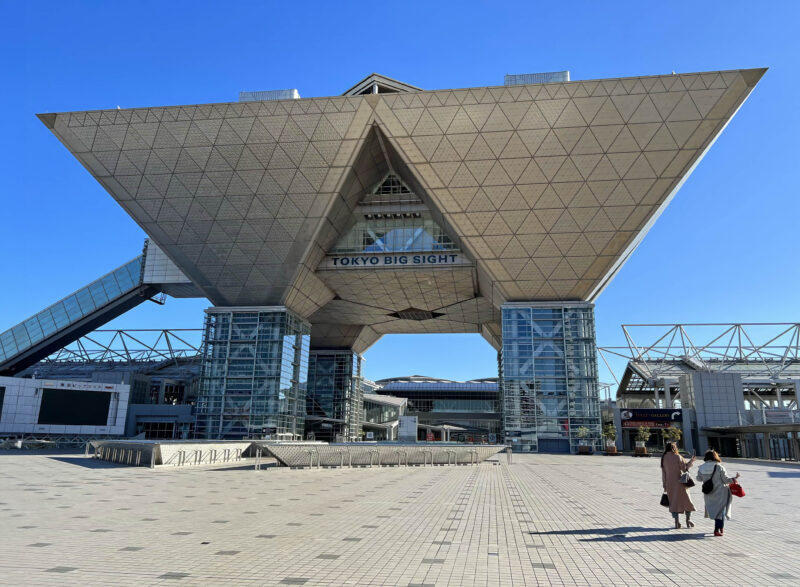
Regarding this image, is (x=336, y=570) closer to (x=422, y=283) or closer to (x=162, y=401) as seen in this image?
(x=422, y=283)

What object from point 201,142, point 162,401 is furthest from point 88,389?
point 201,142

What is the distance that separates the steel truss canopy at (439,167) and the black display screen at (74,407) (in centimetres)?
1391

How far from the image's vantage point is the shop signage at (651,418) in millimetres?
52625

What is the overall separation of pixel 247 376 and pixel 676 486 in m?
41.7

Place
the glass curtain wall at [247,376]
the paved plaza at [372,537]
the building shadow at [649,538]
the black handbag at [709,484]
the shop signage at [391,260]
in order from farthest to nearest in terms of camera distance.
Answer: the glass curtain wall at [247,376] → the shop signage at [391,260] → the black handbag at [709,484] → the building shadow at [649,538] → the paved plaza at [372,537]

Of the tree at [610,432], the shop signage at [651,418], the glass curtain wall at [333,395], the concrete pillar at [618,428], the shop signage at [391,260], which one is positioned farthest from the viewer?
the glass curtain wall at [333,395]

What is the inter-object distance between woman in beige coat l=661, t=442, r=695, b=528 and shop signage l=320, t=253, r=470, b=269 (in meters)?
35.8

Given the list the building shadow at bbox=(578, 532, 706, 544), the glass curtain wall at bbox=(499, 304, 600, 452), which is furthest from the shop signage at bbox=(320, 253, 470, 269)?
the building shadow at bbox=(578, 532, 706, 544)

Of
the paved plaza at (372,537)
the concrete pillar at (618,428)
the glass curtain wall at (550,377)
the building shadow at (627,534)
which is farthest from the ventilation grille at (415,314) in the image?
the building shadow at (627,534)

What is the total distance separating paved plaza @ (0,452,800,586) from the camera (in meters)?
7.06

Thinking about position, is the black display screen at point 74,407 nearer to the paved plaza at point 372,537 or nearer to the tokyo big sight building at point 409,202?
the tokyo big sight building at point 409,202

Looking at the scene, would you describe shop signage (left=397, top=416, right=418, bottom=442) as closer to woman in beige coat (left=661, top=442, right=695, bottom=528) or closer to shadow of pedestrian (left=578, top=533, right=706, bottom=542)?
woman in beige coat (left=661, top=442, right=695, bottom=528)

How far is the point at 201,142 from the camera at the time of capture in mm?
39844

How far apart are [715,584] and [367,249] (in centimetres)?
4241
